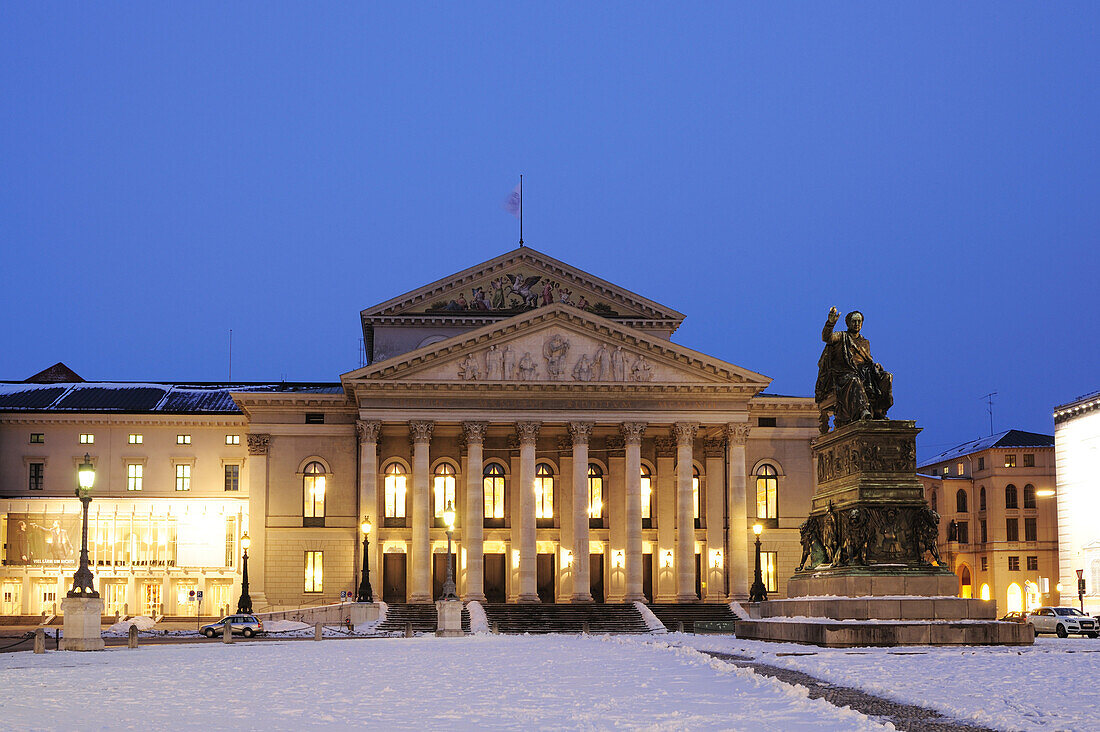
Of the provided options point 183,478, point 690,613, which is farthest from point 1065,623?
point 183,478

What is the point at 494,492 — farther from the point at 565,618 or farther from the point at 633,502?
the point at 565,618

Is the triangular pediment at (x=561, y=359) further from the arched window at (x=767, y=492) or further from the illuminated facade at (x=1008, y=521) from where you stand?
the illuminated facade at (x=1008, y=521)

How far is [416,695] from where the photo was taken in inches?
722

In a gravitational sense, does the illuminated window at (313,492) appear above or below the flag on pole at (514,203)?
below

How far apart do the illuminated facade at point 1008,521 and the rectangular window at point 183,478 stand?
54433mm

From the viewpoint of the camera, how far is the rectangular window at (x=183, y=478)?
77.7 meters

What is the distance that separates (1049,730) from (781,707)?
339 cm

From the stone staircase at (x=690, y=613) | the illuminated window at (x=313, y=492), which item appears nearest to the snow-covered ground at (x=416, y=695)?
the stone staircase at (x=690, y=613)

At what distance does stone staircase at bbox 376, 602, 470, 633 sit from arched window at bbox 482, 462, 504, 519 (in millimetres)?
8089

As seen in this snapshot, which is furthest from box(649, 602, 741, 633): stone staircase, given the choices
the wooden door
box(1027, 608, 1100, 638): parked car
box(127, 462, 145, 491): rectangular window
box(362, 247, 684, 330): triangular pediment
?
box(127, 462, 145, 491): rectangular window

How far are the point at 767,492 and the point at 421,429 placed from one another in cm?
2072

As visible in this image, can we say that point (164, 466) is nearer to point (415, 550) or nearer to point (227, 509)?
point (227, 509)

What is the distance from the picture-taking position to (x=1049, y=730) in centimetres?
1294

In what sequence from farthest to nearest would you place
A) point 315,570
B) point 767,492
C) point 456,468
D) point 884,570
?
point 767,492
point 456,468
point 315,570
point 884,570
